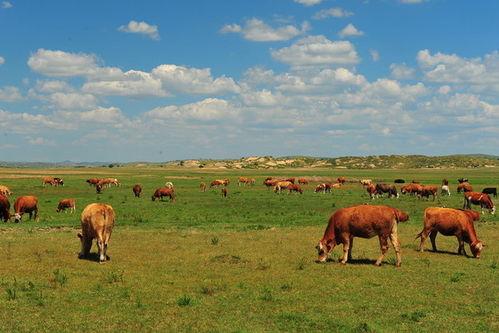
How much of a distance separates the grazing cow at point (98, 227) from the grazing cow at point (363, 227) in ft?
25.6

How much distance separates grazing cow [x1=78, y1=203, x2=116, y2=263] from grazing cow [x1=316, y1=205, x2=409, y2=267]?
25.6 feet

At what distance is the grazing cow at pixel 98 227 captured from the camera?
1842 centimetres

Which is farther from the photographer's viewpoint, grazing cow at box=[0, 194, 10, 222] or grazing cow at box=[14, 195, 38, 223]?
grazing cow at box=[14, 195, 38, 223]

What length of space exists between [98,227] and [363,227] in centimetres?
945

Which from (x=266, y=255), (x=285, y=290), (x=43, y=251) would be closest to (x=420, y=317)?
(x=285, y=290)

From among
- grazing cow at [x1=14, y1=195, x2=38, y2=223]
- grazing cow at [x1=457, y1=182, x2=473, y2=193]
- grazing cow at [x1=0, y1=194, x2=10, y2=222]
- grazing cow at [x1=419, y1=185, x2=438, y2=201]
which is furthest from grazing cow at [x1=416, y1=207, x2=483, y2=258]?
grazing cow at [x1=457, y1=182, x2=473, y2=193]

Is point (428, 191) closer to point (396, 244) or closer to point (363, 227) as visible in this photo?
Result: point (396, 244)

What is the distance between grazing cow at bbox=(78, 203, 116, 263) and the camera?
18422 millimetres

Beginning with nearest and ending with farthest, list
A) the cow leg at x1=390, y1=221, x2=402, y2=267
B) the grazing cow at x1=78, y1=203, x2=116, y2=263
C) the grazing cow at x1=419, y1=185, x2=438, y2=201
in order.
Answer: the cow leg at x1=390, y1=221, x2=402, y2=267 < the grazing cow at x1=78, y1=203, x2=116, y2=263 < the grazing cow at x1=419, y1=185, x2=438, y2=201

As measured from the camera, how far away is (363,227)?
1794 centimetres

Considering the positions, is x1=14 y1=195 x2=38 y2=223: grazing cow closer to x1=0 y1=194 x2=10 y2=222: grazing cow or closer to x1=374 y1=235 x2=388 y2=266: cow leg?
x1=0 y1=194 x2=10 y2=222: grazing cow

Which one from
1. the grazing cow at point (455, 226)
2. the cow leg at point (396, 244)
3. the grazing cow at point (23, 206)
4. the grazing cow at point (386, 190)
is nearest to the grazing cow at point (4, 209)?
the grazing cow at point (23, 206)

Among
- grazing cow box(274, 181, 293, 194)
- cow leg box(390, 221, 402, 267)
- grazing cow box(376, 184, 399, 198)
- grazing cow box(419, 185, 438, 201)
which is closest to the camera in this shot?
cow leg box(390, 221, 402, 267)

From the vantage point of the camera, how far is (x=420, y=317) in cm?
1180
